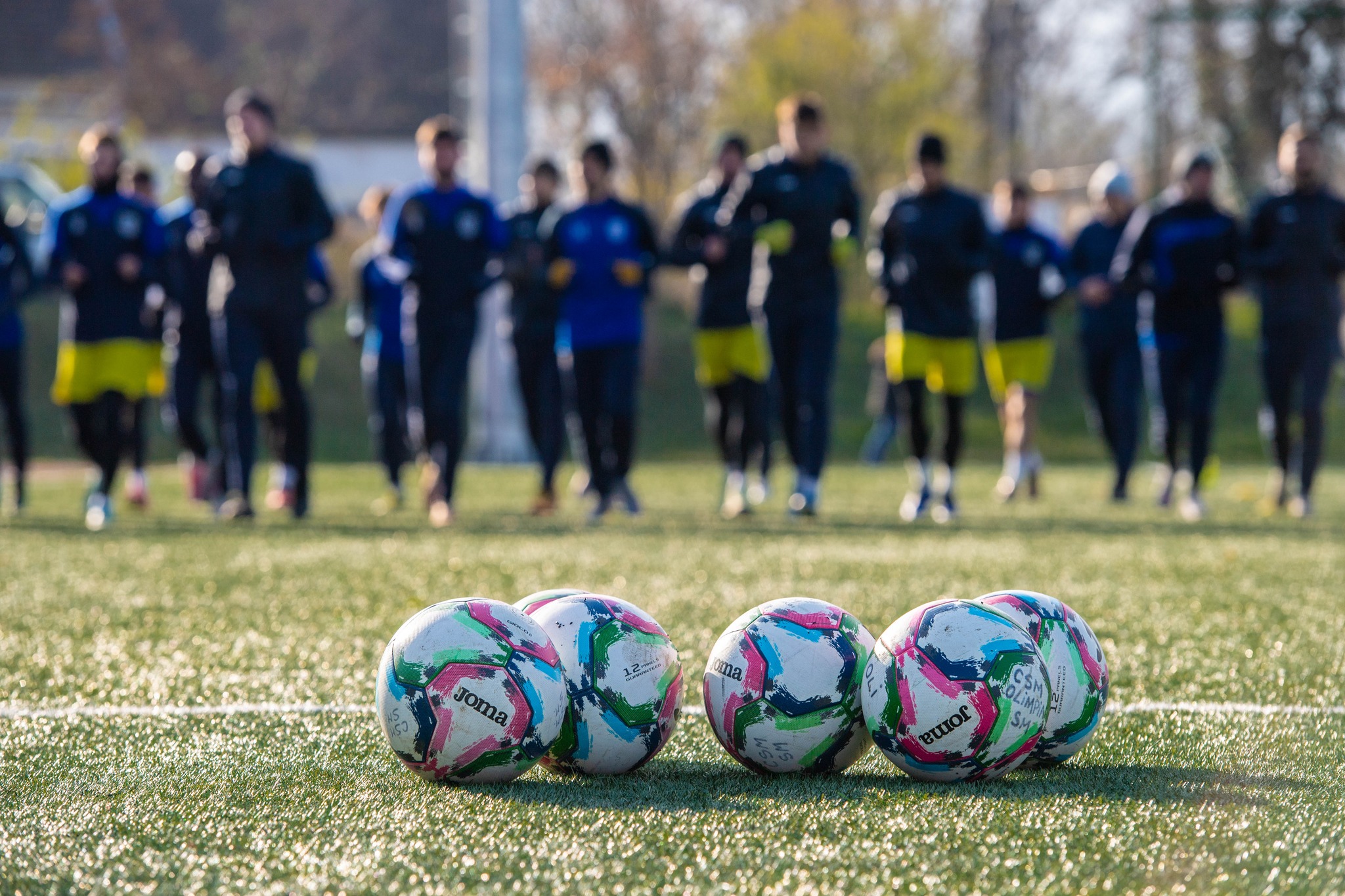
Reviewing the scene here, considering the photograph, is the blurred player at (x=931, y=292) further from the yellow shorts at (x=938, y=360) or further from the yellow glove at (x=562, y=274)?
the yellow glove at (x=562, y=274)

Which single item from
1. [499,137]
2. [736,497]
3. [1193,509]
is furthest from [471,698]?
[499,137]

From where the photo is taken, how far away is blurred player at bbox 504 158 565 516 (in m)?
10.2

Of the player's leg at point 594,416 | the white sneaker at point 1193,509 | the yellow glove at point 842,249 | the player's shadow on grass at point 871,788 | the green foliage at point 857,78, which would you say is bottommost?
the player's shadow on grass at point 871,788

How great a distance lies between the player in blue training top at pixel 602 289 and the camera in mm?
9180

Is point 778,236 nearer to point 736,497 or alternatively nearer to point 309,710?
point 736,497

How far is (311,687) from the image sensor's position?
435 cm

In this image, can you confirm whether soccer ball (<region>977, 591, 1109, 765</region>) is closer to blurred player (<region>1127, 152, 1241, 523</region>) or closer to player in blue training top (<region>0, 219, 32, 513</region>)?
blurred player (<region>1127, 152, 1241, 523</region>)

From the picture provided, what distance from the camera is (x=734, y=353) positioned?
1023 cm

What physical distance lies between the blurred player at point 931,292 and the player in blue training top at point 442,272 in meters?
2.49

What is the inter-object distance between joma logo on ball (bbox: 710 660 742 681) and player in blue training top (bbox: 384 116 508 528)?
19.7 ft

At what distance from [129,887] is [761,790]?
4.19 feet

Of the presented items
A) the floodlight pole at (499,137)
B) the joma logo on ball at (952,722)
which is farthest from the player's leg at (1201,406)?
the floodlight pole at (499,137)

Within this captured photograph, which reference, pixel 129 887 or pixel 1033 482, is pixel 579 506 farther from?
pixel 129 887

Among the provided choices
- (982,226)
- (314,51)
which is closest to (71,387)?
(982,226)
